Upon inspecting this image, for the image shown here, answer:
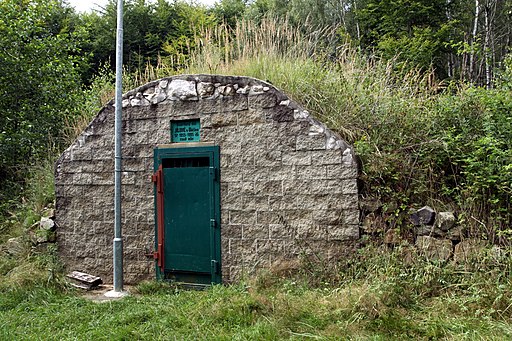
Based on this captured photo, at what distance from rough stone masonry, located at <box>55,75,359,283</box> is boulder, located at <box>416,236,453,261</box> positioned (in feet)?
2.42

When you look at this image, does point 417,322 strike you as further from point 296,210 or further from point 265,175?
point 265,175

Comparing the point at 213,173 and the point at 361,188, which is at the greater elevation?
the point at 213,173

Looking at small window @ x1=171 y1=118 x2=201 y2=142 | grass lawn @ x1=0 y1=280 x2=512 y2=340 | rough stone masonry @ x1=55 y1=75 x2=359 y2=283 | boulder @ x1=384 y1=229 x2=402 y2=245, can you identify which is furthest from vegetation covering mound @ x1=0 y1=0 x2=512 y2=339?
small window @ x1=171 y1=118 x2=201 y2=142

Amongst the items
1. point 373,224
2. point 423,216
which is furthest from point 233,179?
point 423,216

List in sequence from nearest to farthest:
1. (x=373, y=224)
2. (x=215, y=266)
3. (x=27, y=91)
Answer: (x=373, y=224)
(x=215, y=266)
(x=27, y=91)

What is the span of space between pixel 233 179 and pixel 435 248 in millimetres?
2575

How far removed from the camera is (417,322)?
12.7ft

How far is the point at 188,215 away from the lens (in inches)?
234

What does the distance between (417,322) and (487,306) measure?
71 cm

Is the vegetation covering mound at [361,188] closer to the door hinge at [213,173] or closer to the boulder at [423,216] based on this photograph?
the boulder at [423,216]

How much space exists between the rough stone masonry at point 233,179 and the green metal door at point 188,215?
14 cm

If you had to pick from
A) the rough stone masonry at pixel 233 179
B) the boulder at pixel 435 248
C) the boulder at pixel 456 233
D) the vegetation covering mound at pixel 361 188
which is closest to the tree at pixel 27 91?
the vegetation covering mound at pixel 361 188

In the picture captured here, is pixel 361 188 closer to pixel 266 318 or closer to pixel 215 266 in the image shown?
pixel 266 318

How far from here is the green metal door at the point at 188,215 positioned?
5781 millimetres
